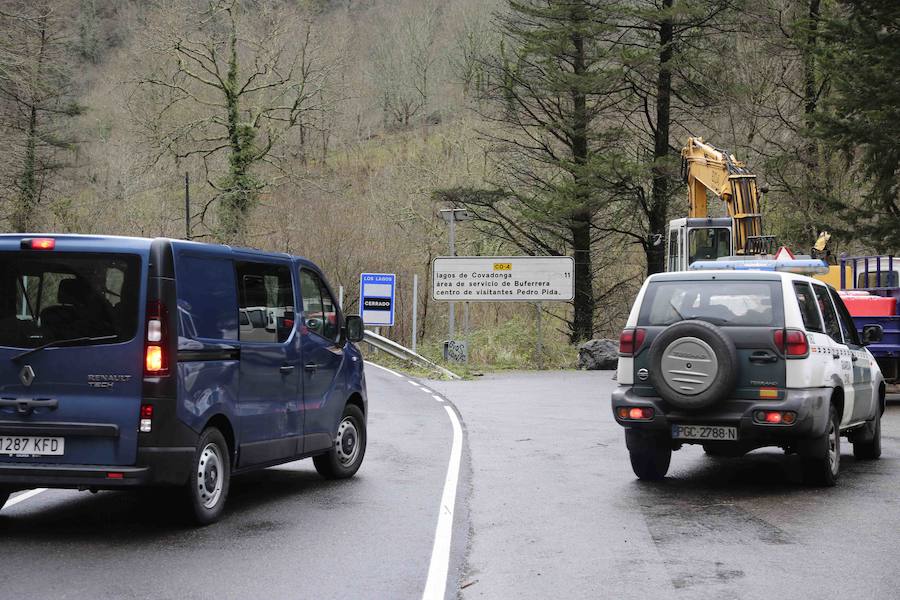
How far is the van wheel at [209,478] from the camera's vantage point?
7.77m

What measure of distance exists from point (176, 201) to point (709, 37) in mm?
25400

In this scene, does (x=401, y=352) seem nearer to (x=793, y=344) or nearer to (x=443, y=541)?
(x=793, y=344)

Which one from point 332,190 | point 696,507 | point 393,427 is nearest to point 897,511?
point 696,507

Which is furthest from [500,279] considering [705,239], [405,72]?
[405,72]

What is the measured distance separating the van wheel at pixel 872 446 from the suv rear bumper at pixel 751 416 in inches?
104

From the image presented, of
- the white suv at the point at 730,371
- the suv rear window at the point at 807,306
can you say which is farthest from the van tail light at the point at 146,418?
the suv rear window at the point at 807,306

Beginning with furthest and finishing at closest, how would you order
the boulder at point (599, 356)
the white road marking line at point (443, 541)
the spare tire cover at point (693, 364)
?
the boulder at point (599, 356), the spare tire cover at point (693, 364), the white road marking line at point (443, 541)

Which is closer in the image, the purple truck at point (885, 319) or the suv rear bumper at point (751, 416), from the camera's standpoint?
the suv rear bumper at point (751, 416)

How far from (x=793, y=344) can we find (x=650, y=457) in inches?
67.7

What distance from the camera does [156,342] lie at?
746 centimetres

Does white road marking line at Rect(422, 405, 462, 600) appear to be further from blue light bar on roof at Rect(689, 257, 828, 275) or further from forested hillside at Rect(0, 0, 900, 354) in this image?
forested hillside at Rect(0, 0, 900, 354)

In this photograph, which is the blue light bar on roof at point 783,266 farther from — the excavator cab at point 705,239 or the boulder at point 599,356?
the boulder at point 599,356

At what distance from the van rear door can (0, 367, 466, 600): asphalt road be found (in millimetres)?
655

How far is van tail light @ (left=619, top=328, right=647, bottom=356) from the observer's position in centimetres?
1003
